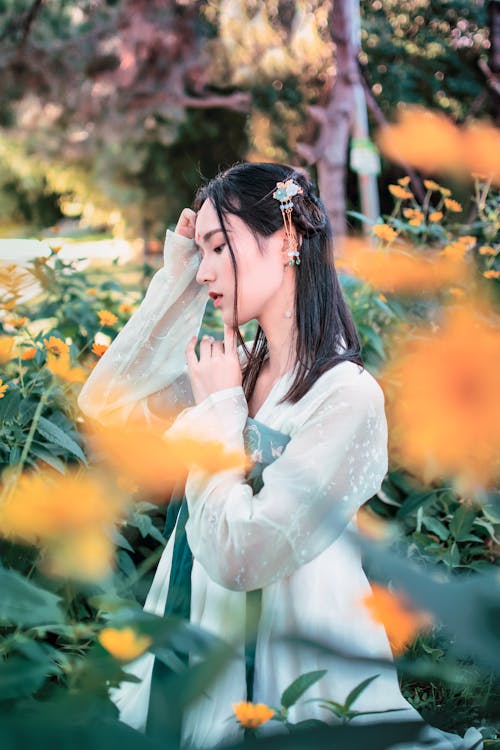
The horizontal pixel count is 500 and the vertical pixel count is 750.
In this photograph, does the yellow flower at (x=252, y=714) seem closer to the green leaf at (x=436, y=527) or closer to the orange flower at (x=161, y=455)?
the orange flower at (x=161, y=455)

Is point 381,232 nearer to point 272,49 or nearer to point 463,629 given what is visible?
point 463,629

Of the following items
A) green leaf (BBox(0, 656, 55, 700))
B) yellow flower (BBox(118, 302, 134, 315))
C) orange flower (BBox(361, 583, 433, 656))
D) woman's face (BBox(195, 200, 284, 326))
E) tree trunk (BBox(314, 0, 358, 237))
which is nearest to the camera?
orange flower (BBox(361, 583, 433, 656))

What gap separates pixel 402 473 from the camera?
6.39ft

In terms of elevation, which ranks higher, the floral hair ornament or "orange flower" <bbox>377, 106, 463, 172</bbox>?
"orange flower" <bbox>377, 106, 463, 172</bbox>

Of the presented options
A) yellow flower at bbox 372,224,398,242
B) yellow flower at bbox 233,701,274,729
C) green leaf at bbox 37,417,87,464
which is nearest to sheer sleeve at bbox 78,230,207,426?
green leaf at bbox 37,417,87,464

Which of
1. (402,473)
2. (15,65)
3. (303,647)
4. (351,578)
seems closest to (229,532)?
(351,578)

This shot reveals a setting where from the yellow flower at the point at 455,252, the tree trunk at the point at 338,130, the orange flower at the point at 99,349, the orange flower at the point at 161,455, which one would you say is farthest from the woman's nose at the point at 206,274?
the tree trunk at the point at 338,130

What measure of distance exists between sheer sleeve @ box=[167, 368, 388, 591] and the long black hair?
10 cm

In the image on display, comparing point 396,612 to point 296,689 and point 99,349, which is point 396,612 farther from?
point 99,349

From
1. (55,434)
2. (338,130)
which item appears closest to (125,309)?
(55,434)

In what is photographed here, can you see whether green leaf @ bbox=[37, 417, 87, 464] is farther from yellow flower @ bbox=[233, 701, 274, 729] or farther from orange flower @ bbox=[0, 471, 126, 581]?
orange flower @ bbox=[0, 471, 126, 581]

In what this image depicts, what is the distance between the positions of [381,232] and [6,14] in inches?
386

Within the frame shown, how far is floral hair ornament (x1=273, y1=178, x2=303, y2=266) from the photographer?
124cm

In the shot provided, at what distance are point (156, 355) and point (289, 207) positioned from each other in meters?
0.36
